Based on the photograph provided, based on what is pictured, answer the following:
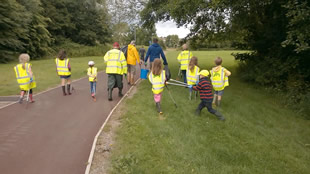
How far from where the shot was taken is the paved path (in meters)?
3.71

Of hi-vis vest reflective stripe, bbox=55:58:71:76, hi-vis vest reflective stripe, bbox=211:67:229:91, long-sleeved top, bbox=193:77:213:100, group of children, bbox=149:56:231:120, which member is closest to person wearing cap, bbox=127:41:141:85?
hi-vis vest reflective stripe, bbox=55:58:71:76

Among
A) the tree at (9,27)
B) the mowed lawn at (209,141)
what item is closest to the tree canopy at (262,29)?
the mowed lawn at (209,141)

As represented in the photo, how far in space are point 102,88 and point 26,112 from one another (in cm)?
371

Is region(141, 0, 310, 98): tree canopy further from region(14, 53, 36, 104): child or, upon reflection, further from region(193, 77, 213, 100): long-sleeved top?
region(14, 53, 36, 104): child

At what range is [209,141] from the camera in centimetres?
455

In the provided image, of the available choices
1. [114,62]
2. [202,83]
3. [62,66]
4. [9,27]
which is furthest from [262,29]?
[9,27]

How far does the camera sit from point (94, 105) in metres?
6.98

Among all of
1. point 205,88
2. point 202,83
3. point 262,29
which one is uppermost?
point 262,29

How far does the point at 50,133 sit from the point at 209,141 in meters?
3.78

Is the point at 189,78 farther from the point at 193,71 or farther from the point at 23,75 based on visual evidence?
the point at 23,75

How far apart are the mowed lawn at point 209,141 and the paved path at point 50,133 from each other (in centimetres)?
78

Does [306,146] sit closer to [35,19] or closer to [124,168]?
[124,168]

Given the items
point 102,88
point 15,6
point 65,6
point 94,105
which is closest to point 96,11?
point 65,6

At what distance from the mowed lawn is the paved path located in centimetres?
78
